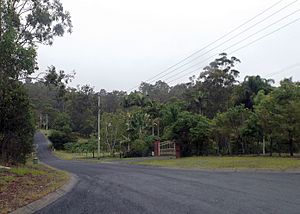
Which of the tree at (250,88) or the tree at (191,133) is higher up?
the tree at (250,88)

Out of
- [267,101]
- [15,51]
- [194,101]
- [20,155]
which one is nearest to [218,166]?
[267,101]

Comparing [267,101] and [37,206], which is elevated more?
[267,101]

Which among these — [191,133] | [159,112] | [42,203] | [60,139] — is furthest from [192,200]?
[60,139]

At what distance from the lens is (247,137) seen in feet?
116

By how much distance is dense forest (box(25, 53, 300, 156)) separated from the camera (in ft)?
96.7

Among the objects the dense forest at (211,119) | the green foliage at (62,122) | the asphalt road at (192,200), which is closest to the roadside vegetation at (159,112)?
the dense forest at (211,119)

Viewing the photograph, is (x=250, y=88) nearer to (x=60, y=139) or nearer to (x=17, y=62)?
(x=17, y=62)

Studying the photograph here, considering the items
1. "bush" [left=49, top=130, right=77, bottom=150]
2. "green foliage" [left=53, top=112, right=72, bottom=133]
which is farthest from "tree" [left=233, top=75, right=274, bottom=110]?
"green foliage" [left=53, top=112, right=72, bottom=133]

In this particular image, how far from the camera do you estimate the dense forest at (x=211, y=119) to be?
29469mm

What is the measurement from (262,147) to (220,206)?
2820 cm

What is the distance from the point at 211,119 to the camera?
53.6 metres

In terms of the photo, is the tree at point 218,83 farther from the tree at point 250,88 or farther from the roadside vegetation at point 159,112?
the tree at point 250,88

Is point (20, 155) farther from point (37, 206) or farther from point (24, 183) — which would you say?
point (37, 206)

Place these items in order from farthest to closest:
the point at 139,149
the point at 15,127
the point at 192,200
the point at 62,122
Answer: the point at 62,122
the point at 139,149
the point at 15,127
the point at 192,200
